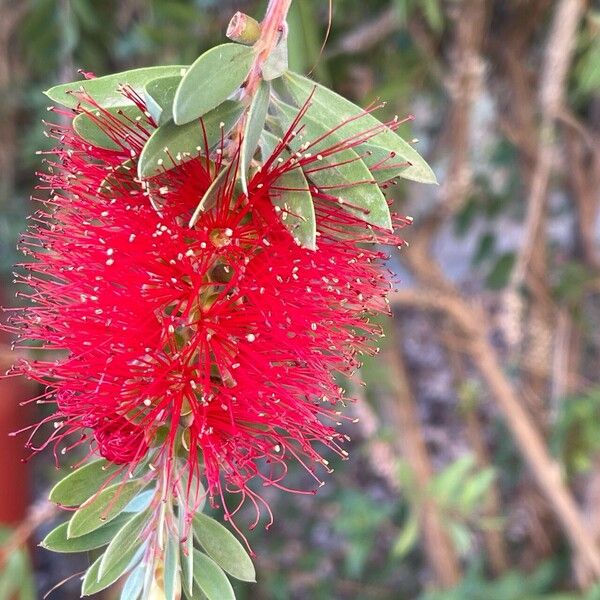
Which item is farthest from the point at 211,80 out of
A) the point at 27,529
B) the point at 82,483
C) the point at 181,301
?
the point at 27,529

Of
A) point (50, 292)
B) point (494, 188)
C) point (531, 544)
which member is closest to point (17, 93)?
point (494, 188)

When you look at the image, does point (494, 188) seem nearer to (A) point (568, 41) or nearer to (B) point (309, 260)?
(A) point (568, 41)

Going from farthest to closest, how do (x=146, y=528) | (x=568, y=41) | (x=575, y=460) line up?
(x=575, y=460), (x=568, y=41), (x=146, y=528)

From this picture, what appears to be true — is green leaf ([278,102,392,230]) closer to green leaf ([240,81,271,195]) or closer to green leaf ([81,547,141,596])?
green leaf ([240,81,271,195])

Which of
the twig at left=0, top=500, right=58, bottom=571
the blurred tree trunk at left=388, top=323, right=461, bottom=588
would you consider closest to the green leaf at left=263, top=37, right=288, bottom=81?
the twig at left=0, top=500, right=58, bottom=571

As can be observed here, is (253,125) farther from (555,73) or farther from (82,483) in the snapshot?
(555,73)

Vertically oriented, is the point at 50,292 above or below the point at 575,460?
above
